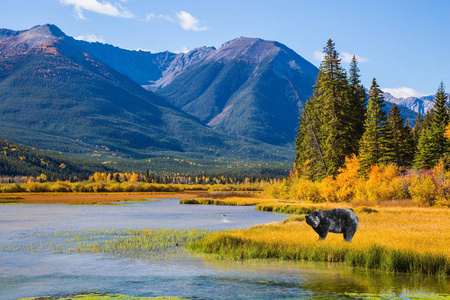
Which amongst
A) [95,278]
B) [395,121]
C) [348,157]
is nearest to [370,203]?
[348,157]

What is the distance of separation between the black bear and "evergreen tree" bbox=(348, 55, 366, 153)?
2177 inches

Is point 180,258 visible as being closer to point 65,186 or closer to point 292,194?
point 292,194

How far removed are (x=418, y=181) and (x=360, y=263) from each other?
40196mm

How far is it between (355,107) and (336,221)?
194 ft

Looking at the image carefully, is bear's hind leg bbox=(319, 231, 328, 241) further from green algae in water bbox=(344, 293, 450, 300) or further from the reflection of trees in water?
green algae in water bbox=(344, 293, 450, 300)

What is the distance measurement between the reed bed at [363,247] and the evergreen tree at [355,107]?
46.5m

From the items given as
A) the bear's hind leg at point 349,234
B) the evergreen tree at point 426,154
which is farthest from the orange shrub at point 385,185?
the bear's hind leg at point 349,234

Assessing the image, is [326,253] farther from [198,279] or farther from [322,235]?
[198,279]

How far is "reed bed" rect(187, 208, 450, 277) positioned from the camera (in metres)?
24.2

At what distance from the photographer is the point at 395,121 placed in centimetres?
8594

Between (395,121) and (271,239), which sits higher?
(395,121)

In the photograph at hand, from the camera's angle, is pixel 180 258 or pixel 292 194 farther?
pixel 292 194

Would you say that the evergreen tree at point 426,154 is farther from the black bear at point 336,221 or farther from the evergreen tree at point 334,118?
the black bear at point 336,221

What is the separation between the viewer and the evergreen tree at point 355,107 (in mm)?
83562
